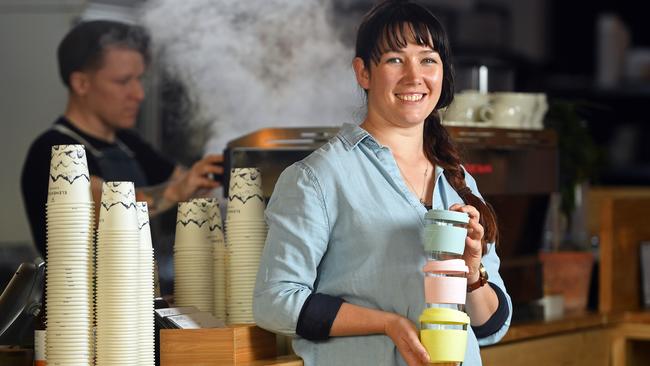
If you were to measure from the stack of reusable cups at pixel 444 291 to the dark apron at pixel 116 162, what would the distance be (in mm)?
1454

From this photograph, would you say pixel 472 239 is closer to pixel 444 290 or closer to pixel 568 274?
pixel 444 290

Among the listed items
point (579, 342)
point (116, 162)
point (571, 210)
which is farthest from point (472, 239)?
point (116, 162)

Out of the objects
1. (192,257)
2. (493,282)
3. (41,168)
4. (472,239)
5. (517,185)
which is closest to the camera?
(472,239)

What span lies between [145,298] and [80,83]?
1.48 metres

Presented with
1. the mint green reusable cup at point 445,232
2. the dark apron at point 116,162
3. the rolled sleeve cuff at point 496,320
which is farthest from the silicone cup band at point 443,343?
the dark apron at point 116,162

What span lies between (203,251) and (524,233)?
1020 millimetres

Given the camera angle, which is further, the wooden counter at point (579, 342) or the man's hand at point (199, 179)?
the man's hand at point (199, 179)

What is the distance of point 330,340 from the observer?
5.85 ft

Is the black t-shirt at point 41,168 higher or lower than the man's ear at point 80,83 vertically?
lower

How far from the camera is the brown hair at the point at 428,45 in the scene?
5.96 ft

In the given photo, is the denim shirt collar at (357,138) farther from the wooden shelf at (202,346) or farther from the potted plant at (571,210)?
the potted plant at (571,210)

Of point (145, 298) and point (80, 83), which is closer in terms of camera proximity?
point (145, 298)

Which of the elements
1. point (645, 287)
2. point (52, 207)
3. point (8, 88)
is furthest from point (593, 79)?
point (52, 207)

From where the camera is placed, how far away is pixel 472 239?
1767 millimetres
